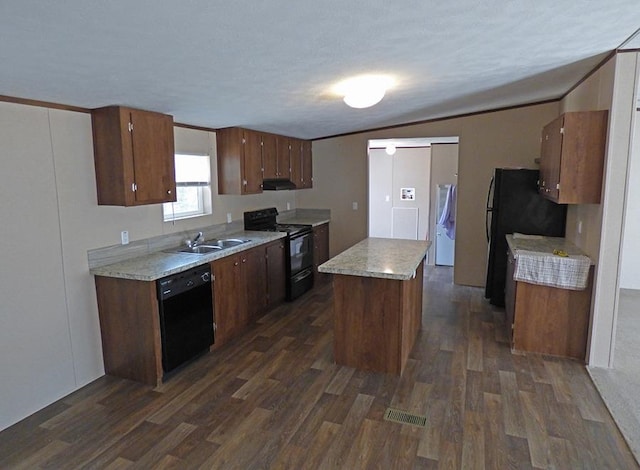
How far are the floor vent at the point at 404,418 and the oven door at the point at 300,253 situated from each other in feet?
8.56

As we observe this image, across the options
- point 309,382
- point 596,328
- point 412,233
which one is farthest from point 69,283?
point 412,233

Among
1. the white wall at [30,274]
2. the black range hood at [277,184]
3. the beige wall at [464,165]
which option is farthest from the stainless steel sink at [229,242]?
the beige wall at [464,165]

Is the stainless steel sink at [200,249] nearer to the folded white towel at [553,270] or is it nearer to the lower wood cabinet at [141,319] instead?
the lower wood cabinet at [141,319]

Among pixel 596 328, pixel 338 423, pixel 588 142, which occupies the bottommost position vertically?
pixel 338 423

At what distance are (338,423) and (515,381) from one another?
1492 millimetres

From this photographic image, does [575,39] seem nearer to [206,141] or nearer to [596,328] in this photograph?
[596,328]

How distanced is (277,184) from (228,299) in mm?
2009

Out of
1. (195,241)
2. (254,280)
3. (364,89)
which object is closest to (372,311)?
(254,280)

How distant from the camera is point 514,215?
4699 millimetres

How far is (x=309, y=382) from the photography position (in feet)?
10.5

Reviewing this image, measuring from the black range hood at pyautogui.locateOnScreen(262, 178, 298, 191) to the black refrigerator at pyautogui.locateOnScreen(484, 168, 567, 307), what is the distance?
8.59 feet

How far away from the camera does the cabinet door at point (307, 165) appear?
6309mm

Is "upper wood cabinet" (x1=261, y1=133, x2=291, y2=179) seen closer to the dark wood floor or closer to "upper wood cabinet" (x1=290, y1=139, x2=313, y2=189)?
"upper wood cabinet" (x1=290, y1=139, x2=313, y2=189)

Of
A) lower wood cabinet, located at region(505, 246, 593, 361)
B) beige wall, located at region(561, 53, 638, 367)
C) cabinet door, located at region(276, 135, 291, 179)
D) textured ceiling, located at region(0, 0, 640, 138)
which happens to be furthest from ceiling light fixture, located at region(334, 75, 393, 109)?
cabinet door, located at region(276, 135, 291, 179)
